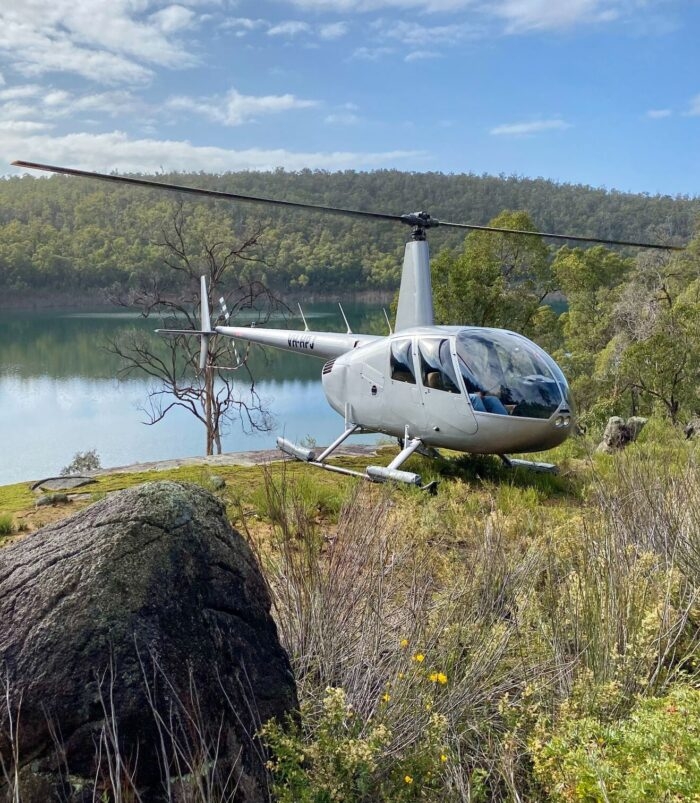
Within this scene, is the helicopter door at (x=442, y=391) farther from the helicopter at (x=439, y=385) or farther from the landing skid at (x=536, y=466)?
the landing skid at (x=536, y=466)

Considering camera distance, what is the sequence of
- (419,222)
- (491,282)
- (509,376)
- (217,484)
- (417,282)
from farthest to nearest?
(491,282) → (417,282) → (419,222) → (509,376) → (217,484)

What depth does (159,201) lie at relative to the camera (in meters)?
59.8

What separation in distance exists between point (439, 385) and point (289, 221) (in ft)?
170

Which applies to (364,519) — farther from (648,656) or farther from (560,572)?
(648,656)

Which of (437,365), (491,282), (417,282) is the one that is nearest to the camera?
(437,365)

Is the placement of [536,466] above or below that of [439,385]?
below

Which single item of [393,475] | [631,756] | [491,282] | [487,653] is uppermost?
[491,282]

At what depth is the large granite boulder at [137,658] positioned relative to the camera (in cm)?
188

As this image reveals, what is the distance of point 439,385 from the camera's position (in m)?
7.08

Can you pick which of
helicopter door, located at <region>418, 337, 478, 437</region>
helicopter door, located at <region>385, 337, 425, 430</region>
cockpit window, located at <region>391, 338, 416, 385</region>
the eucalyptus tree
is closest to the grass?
helicopter door, located at <region>418, 337, 478, 437</region>

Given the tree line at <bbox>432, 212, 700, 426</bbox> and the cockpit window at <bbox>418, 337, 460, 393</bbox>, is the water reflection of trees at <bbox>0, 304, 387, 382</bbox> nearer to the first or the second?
the tree line at <bbox>432, 212, 700, 426</bbox>

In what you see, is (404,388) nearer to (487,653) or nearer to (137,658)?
(487,653)

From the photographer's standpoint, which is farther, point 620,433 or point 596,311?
point 596,311

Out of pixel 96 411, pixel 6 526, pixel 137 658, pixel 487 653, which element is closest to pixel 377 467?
pixel 6 526
